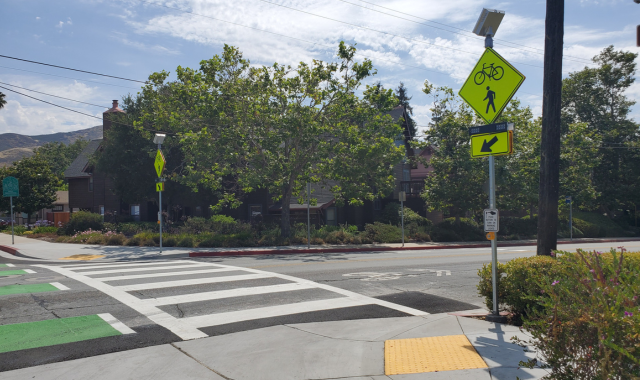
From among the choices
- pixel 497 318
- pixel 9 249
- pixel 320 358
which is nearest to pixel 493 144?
pixel 497 318

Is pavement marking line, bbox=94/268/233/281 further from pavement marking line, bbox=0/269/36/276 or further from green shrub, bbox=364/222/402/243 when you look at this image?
green shrub, bbox=364/222/402/243

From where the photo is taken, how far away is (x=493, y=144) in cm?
721

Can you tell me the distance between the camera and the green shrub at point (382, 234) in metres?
25.2

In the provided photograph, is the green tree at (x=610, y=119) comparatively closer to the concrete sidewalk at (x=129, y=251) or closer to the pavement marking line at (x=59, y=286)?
the concrete sidewalk at (x=129, y=251)

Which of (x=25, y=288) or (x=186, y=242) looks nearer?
(x=25, y=288)

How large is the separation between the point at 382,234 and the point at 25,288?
18.2m

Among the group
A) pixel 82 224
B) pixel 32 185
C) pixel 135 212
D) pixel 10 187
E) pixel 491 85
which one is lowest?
pixel 82 224

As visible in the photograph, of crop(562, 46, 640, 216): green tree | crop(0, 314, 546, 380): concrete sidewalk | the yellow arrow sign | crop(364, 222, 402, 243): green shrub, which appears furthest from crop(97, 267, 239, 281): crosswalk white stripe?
crop(562, 46, 640, 216): green tree

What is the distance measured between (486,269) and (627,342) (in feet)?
14.8

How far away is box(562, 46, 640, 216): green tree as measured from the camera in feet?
135

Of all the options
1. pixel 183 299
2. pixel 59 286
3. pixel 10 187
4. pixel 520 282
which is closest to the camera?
pixel 520 282

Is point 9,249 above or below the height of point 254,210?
below

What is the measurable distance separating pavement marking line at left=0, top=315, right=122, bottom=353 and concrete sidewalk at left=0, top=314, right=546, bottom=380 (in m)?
0.93

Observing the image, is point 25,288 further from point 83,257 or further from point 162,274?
point 83,257
